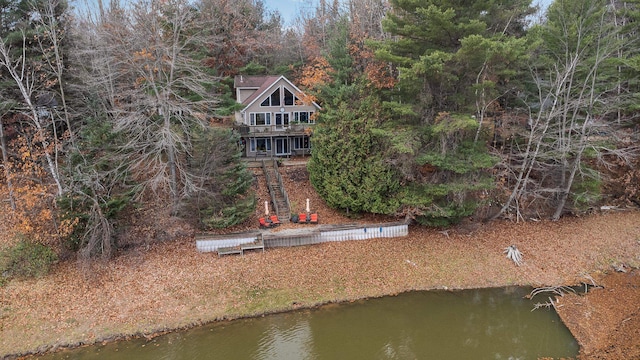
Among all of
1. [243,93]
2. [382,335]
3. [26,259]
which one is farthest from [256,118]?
[382,335]

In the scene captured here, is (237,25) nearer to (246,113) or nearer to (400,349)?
(246,113)

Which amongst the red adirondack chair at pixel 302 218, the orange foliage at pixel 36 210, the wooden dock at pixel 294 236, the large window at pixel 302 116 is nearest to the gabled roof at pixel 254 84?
the large window at pixel 302 116

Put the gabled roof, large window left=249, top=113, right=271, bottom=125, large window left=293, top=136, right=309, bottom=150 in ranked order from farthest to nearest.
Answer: large window left=293, top=136, right=309, bottom=150 < large window left=249, top=113, right=271, bottom=125 < the gabled roof

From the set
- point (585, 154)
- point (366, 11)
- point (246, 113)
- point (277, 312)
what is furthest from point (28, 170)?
point (585, 154)

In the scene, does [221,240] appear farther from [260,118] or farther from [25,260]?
[260,118]

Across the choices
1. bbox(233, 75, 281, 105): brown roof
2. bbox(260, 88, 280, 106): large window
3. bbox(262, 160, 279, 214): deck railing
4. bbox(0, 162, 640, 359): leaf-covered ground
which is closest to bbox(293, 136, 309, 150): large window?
bbox(260, 88, 280, 106): large window

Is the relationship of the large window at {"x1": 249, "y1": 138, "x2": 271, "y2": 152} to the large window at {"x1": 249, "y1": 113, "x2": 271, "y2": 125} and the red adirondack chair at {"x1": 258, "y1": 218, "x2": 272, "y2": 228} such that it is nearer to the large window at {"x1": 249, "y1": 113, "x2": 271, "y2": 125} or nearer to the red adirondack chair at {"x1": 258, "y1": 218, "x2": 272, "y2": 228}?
the large window at {"x1": 249, "y1": 113, "x2": 271, "y2": 125}
